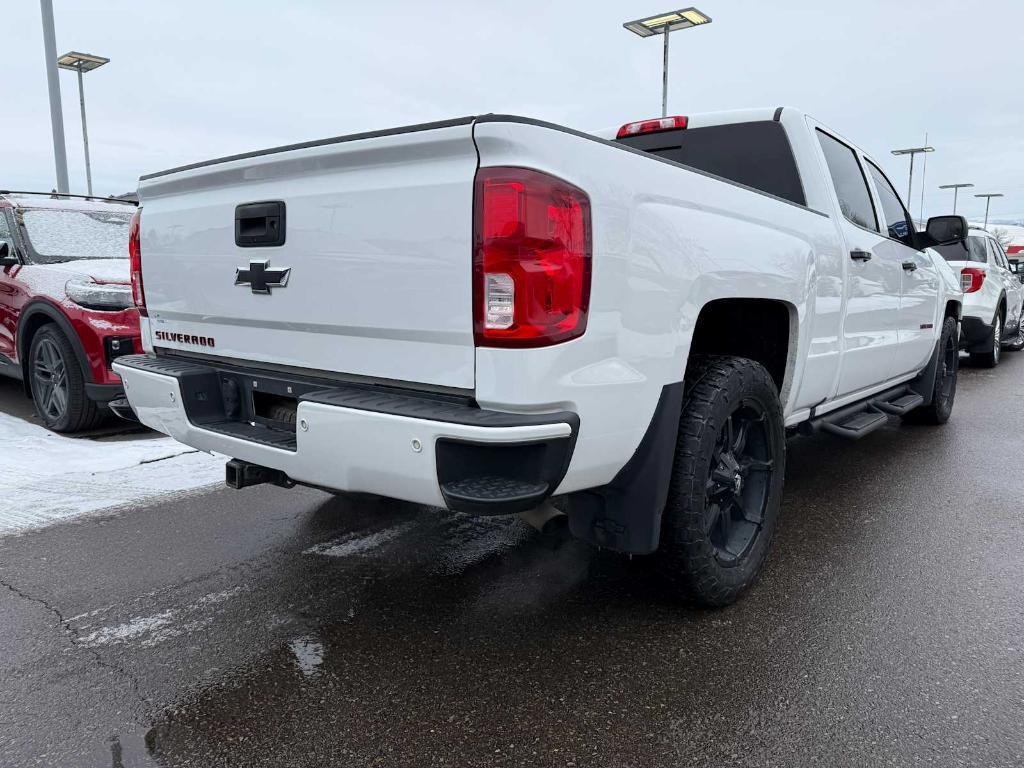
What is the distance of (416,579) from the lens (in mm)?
3094

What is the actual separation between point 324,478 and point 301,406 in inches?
9.0

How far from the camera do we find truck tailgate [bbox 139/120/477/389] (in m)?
2.12

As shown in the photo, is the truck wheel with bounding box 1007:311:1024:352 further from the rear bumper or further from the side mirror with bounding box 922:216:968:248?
the rear bumper

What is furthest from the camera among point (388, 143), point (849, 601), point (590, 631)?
point (849, 601)

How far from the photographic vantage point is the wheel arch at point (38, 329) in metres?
5.27

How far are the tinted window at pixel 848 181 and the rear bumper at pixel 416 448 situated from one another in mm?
2624

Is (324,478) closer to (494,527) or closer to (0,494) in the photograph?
(494,527)

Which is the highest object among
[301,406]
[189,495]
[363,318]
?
[363,318]

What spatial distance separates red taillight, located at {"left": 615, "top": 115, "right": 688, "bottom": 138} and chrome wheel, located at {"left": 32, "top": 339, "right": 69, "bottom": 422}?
161 inches

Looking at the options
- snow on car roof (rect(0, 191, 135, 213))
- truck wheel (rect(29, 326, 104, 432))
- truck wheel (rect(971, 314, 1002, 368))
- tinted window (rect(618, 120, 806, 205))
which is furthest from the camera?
truck wheel (rect(971, 314, 1002, 368))

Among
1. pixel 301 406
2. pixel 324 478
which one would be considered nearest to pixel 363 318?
pixel 301 406

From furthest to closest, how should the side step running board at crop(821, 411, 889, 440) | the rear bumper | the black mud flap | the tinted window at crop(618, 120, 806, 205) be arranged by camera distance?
the side step running board at crop(821, 411, 889, 440)
the tinted window at crop(618, 120, 806, 205)
the black mud flap
the rear bumper

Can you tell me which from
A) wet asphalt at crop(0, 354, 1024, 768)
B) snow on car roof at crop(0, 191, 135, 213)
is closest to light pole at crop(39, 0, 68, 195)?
snow on car roof at crop(0, 191, 135, 213)

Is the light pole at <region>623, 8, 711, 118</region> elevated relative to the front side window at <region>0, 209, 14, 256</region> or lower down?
elevated
